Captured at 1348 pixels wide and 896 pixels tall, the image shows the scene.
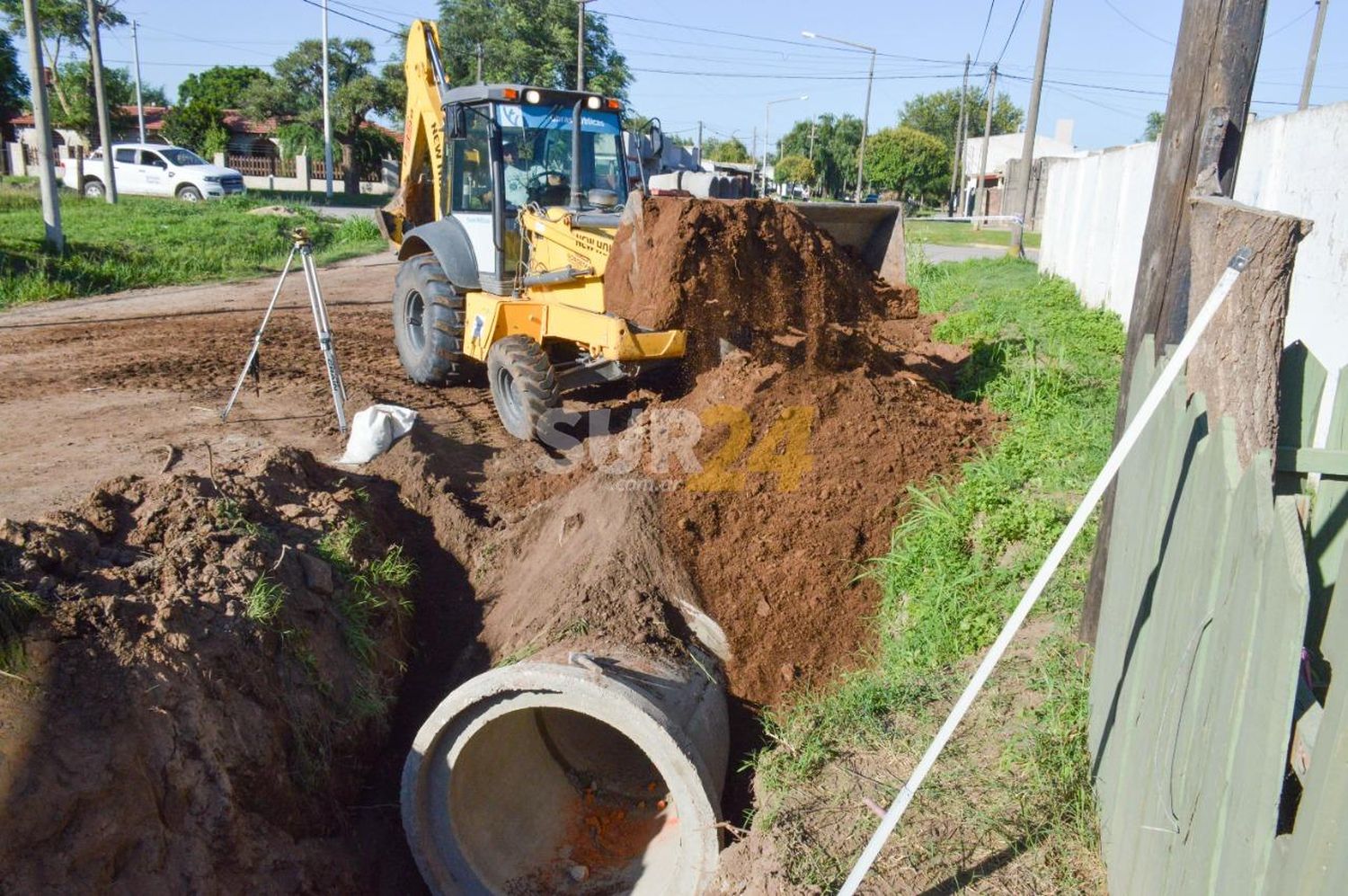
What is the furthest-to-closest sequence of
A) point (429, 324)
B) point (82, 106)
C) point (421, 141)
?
point (82, 106), point (421, 141), point (429, 324)

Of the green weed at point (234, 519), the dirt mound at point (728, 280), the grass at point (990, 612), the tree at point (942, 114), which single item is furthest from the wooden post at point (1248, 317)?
the tree at point (942, 114)

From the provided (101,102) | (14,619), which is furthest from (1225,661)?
(101,102)

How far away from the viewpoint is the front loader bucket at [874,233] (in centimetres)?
876

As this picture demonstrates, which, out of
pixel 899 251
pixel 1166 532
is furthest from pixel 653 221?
pixel 1166 532

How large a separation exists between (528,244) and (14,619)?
484cm

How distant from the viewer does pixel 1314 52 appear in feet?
104

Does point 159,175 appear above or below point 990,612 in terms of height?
above

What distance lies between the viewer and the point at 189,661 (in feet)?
12.9

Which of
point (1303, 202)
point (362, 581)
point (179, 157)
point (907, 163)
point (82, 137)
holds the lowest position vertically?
point (362, 581)

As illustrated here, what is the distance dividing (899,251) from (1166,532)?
6.43 metres

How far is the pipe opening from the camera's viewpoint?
4.60 m

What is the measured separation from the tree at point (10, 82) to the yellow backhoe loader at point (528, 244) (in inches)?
1560

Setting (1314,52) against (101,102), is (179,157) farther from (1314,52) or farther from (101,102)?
(1314,52)

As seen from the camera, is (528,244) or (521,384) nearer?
(521,384)
